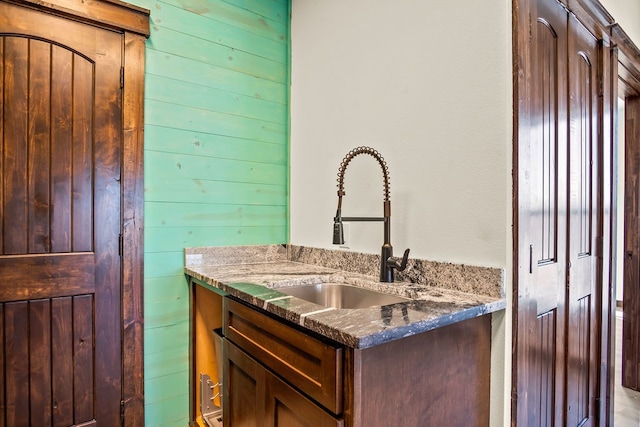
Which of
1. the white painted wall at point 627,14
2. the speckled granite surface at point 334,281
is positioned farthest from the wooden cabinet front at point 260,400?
the white painted wall at point 627,14

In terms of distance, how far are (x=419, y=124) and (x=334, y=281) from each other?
76 cm

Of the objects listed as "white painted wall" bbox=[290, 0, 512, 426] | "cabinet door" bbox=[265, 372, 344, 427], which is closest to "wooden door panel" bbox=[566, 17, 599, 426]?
"white painted wall" bbox=[290, 0, 512, 426]

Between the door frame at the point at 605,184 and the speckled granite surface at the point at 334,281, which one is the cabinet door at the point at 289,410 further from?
the door frame at the point at 605,184

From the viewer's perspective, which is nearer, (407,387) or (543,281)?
(407,387)

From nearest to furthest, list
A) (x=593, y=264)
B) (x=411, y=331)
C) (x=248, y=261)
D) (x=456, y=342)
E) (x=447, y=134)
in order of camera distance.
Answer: (x=411, y=331) < (x=456, y=342) < (x=447, y=134) < (x=593, y=264) < (x=248, y=261)

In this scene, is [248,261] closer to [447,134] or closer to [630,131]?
[447,134]

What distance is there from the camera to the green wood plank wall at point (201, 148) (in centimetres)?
180

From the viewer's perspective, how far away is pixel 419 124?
144 centimetres

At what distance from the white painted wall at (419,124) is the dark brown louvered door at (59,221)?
103cm

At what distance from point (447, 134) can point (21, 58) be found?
1765 mm

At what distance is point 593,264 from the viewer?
178 centimetres

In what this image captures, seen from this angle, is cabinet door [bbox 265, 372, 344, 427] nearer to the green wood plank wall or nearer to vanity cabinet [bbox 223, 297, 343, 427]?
vanity cabinet [bbox 223, 297, 343, 427]

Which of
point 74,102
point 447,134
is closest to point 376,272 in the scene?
point 447,134

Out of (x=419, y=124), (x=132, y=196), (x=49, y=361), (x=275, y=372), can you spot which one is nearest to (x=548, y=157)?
(x=419, y=124)
